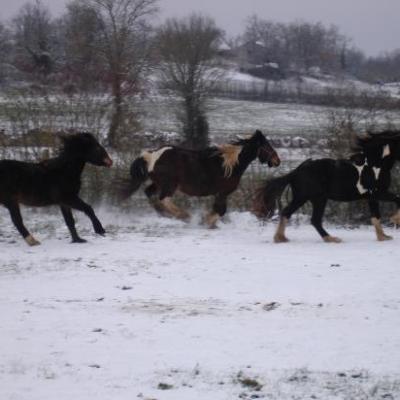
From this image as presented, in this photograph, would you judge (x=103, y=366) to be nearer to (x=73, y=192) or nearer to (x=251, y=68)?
(x=73, y=192)

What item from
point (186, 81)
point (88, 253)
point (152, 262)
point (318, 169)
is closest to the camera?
point (152, 262)

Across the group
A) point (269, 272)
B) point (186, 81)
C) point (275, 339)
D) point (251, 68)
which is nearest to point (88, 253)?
point (269, 272)

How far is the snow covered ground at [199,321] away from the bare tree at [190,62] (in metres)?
31.6

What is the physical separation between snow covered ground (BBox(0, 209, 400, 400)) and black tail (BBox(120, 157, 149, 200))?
2594mm

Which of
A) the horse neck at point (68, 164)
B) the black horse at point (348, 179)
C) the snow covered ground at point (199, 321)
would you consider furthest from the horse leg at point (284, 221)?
the horse neck at point (68, 164)

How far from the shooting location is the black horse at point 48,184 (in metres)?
9.99

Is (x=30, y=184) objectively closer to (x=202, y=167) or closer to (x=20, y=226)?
(x=20, y=226)

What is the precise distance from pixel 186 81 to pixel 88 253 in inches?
1411

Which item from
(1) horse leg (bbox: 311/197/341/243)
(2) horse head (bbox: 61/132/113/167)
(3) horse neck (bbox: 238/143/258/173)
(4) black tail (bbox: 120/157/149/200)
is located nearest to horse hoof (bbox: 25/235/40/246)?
(2) horse head (bbox: 61/132/113/167)

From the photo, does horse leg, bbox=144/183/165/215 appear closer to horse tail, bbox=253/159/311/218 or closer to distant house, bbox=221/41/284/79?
horse tail, bbox=253/159/311/218

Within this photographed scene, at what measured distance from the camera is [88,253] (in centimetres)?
910

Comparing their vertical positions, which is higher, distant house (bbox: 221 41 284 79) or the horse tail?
distant house (bbox: 221 41 284 79)

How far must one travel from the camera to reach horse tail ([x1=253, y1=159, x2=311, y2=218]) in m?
10.5

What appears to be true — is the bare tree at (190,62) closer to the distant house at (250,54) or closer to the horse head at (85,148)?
the horse head at (85,148)
